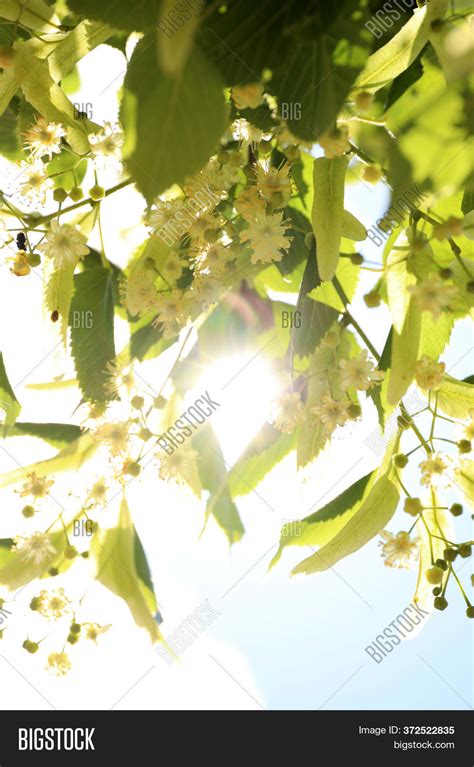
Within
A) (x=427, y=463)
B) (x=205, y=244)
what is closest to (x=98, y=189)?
(x=205, y=244)

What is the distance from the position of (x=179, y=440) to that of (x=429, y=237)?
315 millimetres

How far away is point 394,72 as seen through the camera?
42 centimetres

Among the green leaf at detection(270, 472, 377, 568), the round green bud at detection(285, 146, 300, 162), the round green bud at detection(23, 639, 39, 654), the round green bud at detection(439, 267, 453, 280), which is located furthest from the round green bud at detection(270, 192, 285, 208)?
the round green bud at detection(23, 639, 39, 654)

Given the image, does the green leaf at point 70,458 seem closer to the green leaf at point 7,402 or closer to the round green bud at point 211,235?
the green leaf at point 7,402

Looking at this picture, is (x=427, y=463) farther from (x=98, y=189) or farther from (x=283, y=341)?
(x=98, y=189)

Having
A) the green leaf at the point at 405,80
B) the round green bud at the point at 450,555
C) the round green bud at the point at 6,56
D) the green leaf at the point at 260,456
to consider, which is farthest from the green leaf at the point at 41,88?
the round green bud at the point at 450,555

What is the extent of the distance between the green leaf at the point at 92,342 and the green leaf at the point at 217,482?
0.47 feet

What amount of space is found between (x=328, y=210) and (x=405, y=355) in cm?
11

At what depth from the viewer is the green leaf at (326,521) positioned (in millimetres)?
591

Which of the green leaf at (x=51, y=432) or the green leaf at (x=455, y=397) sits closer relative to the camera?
the green leaf at (x=455, y=397)

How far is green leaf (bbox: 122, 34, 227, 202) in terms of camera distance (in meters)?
0.34

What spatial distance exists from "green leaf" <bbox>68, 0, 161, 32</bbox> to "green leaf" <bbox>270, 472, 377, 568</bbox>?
1.25 feet

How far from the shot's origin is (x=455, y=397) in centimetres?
59

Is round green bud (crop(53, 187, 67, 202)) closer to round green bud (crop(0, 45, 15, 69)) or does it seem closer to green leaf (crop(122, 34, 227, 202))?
round green bud (crop(0, 45, 15, 69))
